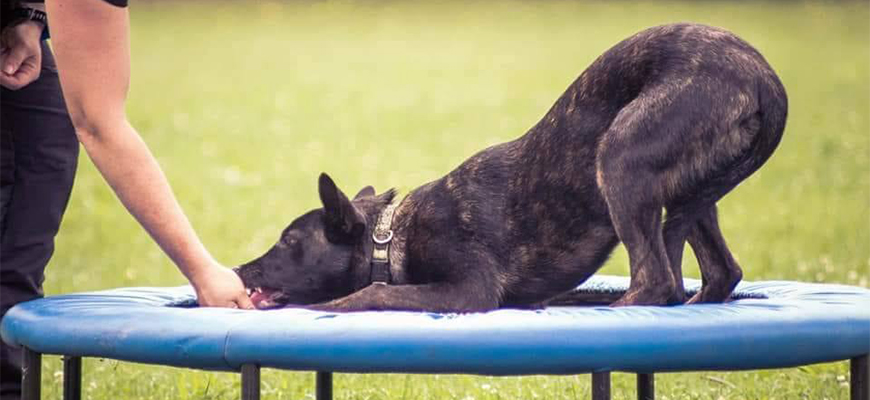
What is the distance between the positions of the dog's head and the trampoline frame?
34 cm

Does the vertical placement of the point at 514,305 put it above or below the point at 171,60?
below

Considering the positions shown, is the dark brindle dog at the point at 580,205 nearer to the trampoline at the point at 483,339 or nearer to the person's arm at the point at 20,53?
the trampoline at the point at 483,339

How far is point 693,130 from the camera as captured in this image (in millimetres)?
3926

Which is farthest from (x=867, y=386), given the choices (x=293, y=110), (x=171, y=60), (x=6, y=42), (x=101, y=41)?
(x=171, y=60)

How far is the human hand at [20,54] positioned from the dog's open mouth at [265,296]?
125cm

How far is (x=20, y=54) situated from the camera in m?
4.63

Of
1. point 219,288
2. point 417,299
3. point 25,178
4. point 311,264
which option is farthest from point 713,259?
point 25,178

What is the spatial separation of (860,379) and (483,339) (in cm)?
130

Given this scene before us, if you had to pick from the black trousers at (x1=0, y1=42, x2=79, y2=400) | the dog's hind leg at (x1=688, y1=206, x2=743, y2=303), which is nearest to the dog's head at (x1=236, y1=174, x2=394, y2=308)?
the black trousers at (x1=0, y1=42, x2=79, y2=400)

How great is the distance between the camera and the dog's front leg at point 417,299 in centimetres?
419

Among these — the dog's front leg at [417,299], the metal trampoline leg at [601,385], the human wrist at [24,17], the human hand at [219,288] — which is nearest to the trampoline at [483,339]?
the metal trampoline leg at [601,385]

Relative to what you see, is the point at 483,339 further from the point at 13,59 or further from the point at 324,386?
the point at 13,59

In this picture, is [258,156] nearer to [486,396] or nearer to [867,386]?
[486,396]

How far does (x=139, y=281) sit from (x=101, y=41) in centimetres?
525
